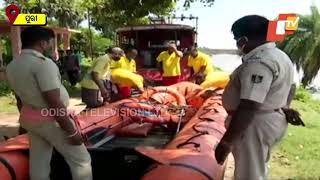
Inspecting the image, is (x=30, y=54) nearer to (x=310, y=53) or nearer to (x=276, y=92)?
(x=276, y=92)

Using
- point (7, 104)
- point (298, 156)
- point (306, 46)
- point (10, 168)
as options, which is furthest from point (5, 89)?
point (306, 46)

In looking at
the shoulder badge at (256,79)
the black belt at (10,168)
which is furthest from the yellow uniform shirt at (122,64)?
the shoulder badge at (256,79)

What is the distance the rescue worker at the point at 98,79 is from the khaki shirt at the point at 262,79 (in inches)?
201

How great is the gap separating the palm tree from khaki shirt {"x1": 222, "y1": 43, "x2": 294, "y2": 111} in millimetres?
29296

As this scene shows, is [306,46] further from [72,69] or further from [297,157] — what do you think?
[297,157]

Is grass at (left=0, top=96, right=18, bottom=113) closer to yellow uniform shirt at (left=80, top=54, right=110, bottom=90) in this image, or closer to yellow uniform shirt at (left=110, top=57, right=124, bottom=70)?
yellow uniform shirt at (left=110, top=57, right=124, bottom=70)

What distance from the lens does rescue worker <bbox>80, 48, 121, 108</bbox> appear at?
7937 millimetres

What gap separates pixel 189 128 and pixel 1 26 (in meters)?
14.6

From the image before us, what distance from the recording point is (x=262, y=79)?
2762 millimetres

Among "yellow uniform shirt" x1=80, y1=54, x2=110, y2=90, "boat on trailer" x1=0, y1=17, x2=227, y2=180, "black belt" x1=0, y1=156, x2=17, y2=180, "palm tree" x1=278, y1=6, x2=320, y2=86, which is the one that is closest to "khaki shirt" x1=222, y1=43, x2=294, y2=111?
"boat on trailer" x1=0, y1=17, x2=227, y2=180

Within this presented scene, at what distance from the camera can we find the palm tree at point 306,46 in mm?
31047

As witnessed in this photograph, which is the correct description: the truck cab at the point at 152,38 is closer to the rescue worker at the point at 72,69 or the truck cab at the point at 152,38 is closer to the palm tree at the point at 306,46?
the rescue worker at the point at 72,69

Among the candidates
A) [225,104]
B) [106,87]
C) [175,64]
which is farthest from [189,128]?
[175,64]

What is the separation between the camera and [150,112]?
6.45 metres
